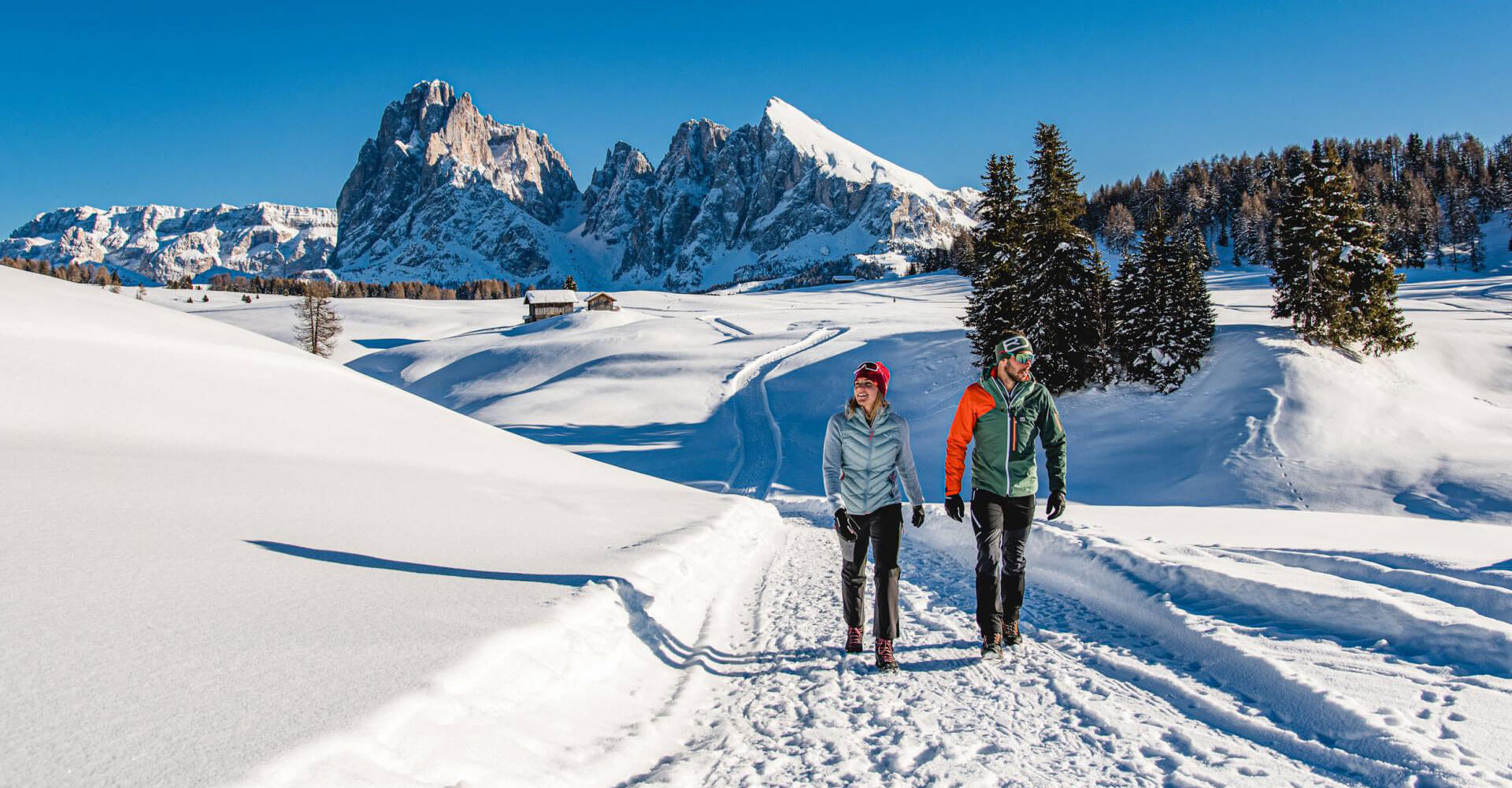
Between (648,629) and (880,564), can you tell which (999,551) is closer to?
(880,564)

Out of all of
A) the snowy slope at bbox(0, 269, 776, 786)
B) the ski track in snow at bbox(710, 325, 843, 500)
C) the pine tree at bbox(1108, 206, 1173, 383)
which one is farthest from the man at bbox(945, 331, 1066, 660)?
the pine tree at bbox(1108, 206, 1173, 383)

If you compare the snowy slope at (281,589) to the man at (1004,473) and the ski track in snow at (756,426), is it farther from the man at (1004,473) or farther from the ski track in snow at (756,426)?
the ski track in snow at (756,426)

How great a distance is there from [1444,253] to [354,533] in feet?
422

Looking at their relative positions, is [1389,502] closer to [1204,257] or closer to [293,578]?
[293,578]

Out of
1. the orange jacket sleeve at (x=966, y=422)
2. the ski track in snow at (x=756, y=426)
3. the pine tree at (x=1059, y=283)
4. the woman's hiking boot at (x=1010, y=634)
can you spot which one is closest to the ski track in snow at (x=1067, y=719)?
the woman's hiking boot at (x=1010, y=634)

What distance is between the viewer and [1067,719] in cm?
411

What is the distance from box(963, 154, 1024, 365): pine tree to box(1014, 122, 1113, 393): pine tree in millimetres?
434

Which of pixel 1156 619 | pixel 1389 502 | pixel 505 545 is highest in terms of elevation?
pixel 505 545

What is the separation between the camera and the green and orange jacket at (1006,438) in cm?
540

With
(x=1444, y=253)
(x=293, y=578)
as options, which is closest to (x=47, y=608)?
(x=293, y=578)

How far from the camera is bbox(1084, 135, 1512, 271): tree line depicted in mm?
88375

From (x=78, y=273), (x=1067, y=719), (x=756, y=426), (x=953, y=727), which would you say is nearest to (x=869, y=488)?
(x=953, y=727)

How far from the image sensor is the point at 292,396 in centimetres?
1083

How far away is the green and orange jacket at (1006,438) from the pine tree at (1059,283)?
943 inches
